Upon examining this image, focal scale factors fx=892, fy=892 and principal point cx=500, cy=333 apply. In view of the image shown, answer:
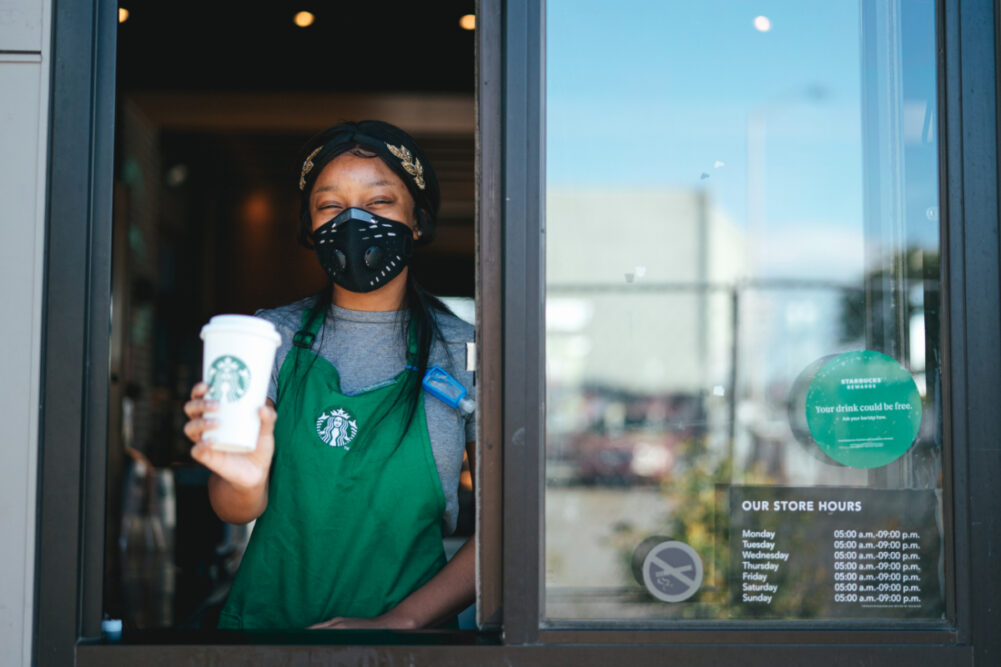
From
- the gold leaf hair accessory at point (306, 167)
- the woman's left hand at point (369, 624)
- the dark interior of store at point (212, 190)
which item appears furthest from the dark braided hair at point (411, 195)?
the dark interior of store at point (212, 190)

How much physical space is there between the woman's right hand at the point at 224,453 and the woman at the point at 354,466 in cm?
31

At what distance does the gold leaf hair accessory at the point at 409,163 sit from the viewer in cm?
232

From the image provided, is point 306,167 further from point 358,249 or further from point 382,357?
point 382,357

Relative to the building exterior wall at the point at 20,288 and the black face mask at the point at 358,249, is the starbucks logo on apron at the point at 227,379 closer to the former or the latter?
the building exterior wall at the point at 20,288

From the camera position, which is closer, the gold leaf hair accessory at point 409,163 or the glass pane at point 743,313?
the glass pane at point 743,313

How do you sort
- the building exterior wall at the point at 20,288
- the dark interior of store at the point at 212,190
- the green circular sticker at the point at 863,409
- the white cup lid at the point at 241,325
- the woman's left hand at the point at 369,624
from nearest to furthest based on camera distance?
the white cup lid at the point at 241,325 → the building exterior wall at the point at 20,288 → the green circular sticker at the point at 863,409 → the woman's left hand at the point at 369,624 → the dark interior of store at the point at 212,190

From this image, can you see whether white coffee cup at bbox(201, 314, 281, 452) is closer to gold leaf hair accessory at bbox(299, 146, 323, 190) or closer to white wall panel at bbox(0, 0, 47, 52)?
white wall panel at bbox(0, 0, 47, 52)

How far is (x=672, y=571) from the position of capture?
1.85m

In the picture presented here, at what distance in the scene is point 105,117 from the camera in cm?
187

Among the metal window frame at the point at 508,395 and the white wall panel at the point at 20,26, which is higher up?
the white wall panel at the point at 20,26

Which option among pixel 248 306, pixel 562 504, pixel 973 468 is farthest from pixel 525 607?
pixel 248 306

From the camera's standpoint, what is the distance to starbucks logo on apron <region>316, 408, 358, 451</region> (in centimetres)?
215

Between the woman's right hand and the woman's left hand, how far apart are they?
1.49 ft

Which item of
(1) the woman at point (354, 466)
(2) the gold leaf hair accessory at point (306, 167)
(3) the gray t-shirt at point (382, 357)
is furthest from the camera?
(2) the gold leaf hair accessory at point (306, 167)
